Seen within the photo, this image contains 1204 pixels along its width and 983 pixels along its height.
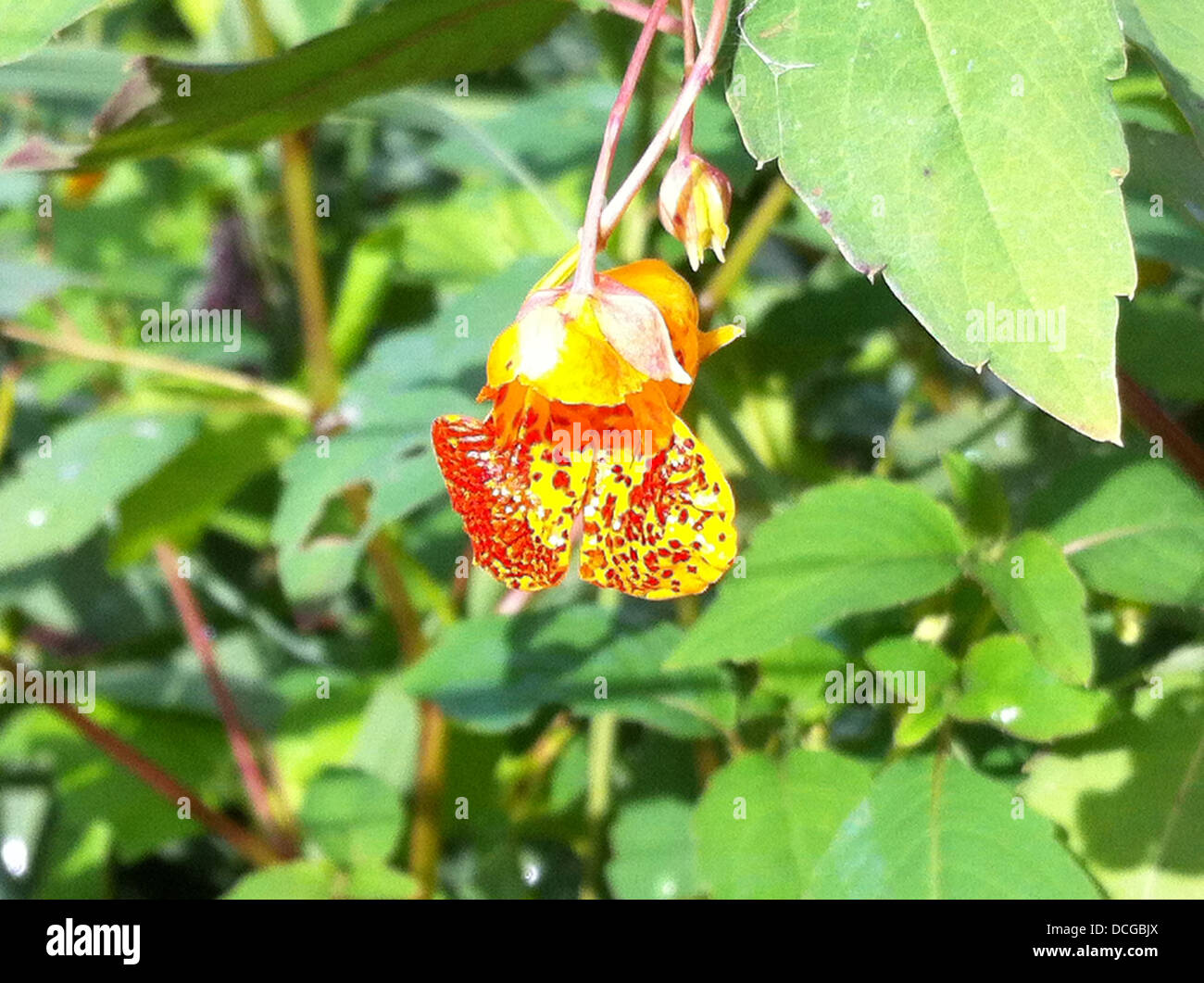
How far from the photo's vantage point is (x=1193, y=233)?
0.87m

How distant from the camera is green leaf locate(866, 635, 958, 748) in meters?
0.76

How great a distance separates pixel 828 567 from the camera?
2.45 feet

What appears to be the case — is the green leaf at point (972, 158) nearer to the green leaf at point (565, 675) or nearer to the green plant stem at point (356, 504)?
the green leaf at point (565, 675)

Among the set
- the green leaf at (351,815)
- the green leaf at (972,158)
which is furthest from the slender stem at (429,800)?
the green leaf at (972,158)

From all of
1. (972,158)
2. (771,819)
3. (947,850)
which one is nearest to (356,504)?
(771,819)

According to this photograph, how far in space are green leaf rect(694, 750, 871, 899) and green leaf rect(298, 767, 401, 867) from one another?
0.93 feet

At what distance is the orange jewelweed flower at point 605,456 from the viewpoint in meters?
0.57

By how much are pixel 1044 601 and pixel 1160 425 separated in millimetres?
155

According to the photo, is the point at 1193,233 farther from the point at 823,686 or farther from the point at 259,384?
the point at 259,384

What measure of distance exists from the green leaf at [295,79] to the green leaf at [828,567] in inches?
13.6

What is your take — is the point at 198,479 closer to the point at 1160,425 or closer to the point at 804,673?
the point at 804,673

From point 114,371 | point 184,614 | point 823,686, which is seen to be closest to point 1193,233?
point 823,686
